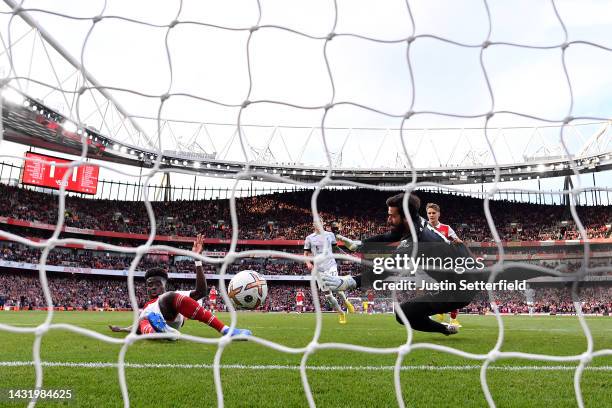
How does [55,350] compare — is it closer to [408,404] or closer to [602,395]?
[408,404]

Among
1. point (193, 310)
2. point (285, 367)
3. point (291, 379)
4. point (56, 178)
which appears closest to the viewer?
point (291, 379)

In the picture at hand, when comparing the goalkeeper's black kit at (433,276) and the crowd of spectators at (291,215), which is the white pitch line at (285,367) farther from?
the crowd of spectators at (291,215)

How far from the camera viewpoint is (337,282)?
192 inches

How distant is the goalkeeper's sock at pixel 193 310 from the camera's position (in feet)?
18.9

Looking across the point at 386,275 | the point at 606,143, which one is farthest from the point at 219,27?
the point at 606,143

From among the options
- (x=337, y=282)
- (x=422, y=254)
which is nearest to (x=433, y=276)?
(x=422, y=254)

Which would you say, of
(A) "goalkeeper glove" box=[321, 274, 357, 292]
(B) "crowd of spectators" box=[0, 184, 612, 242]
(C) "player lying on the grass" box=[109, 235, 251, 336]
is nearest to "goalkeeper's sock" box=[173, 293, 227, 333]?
(C) "player lying on the grass" box=[109, 235, 251, 336]

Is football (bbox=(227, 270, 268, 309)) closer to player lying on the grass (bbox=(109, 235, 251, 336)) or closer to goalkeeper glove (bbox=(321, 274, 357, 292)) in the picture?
player lying on the grass (bbox=(109, 235, 251, 336))

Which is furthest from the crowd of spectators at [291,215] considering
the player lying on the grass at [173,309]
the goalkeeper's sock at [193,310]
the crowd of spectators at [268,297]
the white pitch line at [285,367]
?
the white pitch line at [285,367]

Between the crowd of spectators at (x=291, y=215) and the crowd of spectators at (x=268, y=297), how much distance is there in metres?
4.28

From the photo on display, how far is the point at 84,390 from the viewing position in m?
3.51

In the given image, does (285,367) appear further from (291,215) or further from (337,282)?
(291,215)

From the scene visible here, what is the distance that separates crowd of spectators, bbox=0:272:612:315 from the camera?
28312 mm

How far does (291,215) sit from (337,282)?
121ft
